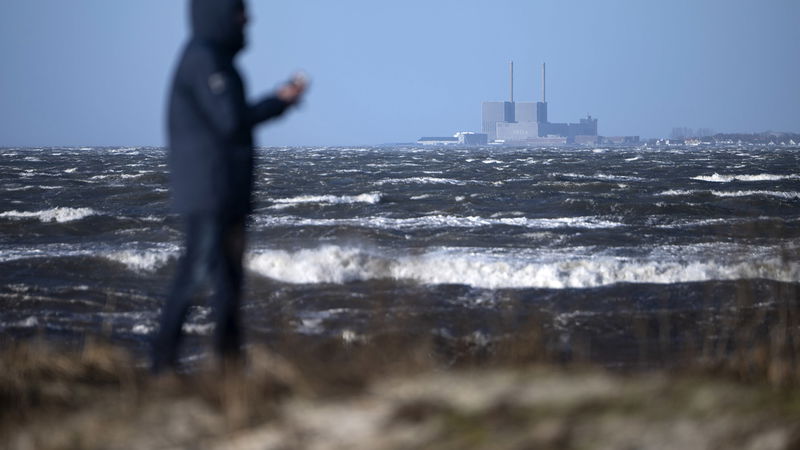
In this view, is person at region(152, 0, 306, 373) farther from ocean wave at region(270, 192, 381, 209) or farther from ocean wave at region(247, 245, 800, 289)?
ocean wave at region(270, 192, 381, 209)

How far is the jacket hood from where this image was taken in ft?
12.9

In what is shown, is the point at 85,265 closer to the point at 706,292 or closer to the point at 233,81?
the point at 706,292

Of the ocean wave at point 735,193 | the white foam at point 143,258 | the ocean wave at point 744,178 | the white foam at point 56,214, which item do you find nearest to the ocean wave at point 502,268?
the white foam at point 143,258

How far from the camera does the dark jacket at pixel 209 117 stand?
3.92 m

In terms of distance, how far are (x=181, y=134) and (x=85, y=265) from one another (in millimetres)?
9427

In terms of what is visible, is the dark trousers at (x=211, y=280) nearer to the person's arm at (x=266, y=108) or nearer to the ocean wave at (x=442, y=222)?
the person's arm at (x=266, y=108)

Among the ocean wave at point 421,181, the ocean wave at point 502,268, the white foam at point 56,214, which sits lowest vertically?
the ocean wave at point 421,181

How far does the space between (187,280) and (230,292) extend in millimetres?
196

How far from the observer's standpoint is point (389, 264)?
12.3 meters

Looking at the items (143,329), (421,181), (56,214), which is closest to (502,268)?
(143,329)

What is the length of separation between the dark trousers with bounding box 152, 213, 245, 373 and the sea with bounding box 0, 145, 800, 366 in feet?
3.18

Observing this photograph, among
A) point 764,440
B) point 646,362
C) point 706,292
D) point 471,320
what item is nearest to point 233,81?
point 764,440

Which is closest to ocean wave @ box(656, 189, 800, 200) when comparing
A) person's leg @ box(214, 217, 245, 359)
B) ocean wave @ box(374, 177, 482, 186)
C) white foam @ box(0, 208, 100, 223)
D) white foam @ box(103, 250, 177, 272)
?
ocean wave @ box(374, 177, 482, 186)

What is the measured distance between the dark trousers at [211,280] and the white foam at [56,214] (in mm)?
15975
